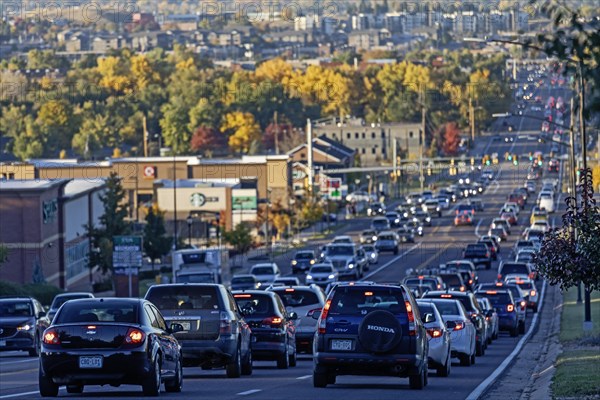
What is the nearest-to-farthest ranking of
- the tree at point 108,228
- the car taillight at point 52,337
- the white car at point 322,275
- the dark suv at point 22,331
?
the car taillight at point 52,337 < the dark suv at point 22,331 < the white car at point 322,275 < the tree at point 108,228

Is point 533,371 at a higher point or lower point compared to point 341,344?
lower

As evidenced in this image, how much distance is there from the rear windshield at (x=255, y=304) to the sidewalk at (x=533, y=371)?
463cm

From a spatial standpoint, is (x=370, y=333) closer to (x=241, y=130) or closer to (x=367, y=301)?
(x=367, y=301)

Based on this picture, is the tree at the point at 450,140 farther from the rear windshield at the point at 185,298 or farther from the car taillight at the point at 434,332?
the rear windshield at the point at 185,298

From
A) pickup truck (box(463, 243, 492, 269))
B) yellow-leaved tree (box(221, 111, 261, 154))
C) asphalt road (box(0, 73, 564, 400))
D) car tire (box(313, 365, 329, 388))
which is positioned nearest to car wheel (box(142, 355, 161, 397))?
asphalt road (box(0, 73, 564, 400))

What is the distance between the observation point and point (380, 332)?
816 inches

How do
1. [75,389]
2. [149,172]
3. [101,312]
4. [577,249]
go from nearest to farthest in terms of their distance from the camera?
[101,312], [75,389], [577,249], [149,172]

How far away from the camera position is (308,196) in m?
118

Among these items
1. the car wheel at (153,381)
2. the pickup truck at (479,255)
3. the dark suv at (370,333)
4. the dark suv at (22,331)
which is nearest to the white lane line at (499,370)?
the dark suv at (370,333)

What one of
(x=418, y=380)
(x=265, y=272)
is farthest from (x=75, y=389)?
(x=265, y=272)

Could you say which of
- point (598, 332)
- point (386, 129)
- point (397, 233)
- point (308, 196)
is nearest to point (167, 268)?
point (397, 233)

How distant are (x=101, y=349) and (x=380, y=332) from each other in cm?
454

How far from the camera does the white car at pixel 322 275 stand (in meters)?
64.5

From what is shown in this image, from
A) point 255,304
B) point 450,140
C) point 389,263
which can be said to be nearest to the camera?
point 255,304
